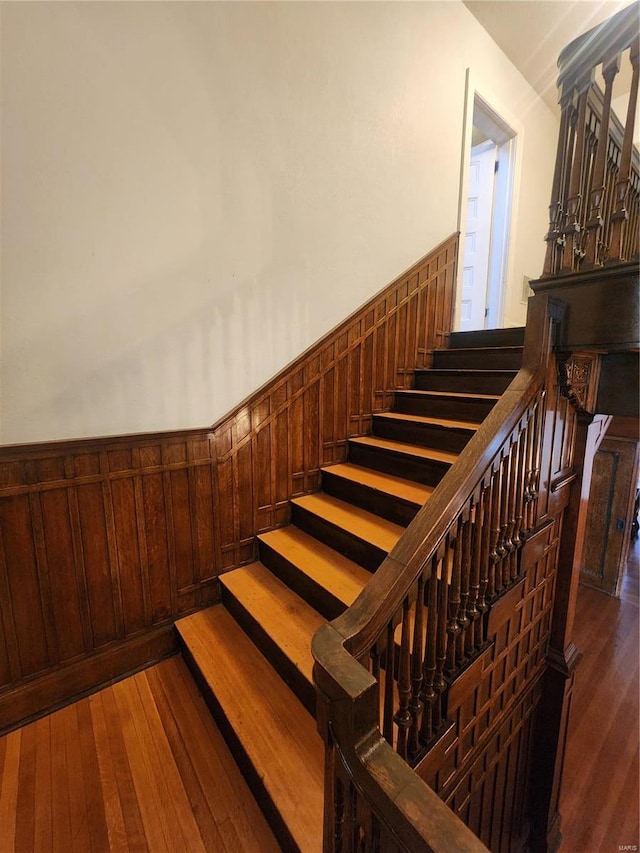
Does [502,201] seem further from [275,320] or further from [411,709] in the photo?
[411,709]

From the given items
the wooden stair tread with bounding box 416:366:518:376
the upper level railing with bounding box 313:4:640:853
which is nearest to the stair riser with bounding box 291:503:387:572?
the upper level railing with bounding box 313:4:640:853

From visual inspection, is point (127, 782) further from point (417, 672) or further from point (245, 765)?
point (417, 672)

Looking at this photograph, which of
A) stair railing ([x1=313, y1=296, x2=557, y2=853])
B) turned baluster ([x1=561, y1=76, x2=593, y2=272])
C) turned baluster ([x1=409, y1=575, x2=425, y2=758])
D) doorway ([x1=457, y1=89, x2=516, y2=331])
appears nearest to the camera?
stair railing ([x1=313, y1=296, x2=557, y2=853])

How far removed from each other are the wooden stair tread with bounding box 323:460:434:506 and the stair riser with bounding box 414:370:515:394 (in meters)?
0.62

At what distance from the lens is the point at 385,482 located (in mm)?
2109

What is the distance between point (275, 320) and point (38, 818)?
2252 mm

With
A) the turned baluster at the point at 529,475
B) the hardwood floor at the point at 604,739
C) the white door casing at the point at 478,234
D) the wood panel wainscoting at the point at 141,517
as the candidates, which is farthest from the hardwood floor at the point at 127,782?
the white door casing at the point at 478,234

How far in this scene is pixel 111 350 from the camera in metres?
1.60

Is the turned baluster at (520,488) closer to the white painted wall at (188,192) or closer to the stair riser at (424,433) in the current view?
the stair riser at (424,433)

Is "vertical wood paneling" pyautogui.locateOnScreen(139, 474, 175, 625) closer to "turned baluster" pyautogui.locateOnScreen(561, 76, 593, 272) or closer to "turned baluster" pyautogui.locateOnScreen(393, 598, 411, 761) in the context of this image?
"turned baluster" pyautogui.locateOnScreen(393, 598, 411, 761)

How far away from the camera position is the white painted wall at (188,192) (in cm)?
139

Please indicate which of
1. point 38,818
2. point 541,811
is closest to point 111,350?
point 38,818

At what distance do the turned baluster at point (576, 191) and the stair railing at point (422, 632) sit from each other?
0.72 ft

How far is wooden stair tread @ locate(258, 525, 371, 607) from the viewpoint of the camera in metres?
1.65
